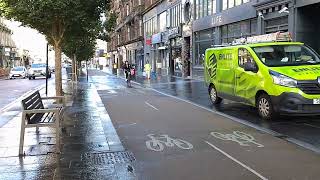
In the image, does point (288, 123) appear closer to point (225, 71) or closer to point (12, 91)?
point (225, 71)

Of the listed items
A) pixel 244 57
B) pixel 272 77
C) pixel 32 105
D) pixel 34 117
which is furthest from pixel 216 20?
pixel 34 117

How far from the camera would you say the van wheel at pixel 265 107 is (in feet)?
40.0

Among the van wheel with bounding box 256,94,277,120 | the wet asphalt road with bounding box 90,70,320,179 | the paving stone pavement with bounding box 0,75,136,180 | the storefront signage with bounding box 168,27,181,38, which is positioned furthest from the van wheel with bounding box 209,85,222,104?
the storefront signage with bounding box 168,27,181,38

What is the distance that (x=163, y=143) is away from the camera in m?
9.19

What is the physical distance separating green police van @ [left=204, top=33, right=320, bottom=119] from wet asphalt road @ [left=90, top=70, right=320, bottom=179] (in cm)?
116

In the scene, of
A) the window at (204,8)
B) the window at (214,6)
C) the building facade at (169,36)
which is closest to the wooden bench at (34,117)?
the window at (214,6)

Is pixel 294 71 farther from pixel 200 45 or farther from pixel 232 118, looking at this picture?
pixel 200 45

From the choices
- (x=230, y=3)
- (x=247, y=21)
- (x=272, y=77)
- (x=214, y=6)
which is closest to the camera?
(x=272, y=77)

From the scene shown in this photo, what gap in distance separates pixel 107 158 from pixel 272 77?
224 inches

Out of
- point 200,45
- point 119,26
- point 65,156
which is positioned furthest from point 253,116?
point 119,26

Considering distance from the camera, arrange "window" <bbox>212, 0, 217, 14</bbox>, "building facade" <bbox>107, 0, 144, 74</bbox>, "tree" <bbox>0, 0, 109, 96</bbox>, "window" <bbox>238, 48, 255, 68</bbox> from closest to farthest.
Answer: "window" <bbox>238, 48, 255, 68</bbox>, "tree" <bbox>0, 0, 109, 96</bbox>, "window" <bbox>212, 0, 217, 14</bbox>, "building facade" <bbox>107, 0, 144, 74</bbox>

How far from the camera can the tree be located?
15.5 meters

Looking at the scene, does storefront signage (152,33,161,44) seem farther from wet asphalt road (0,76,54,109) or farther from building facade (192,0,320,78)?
wet asphalt road (0,76,54,109)

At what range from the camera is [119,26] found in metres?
88.1
